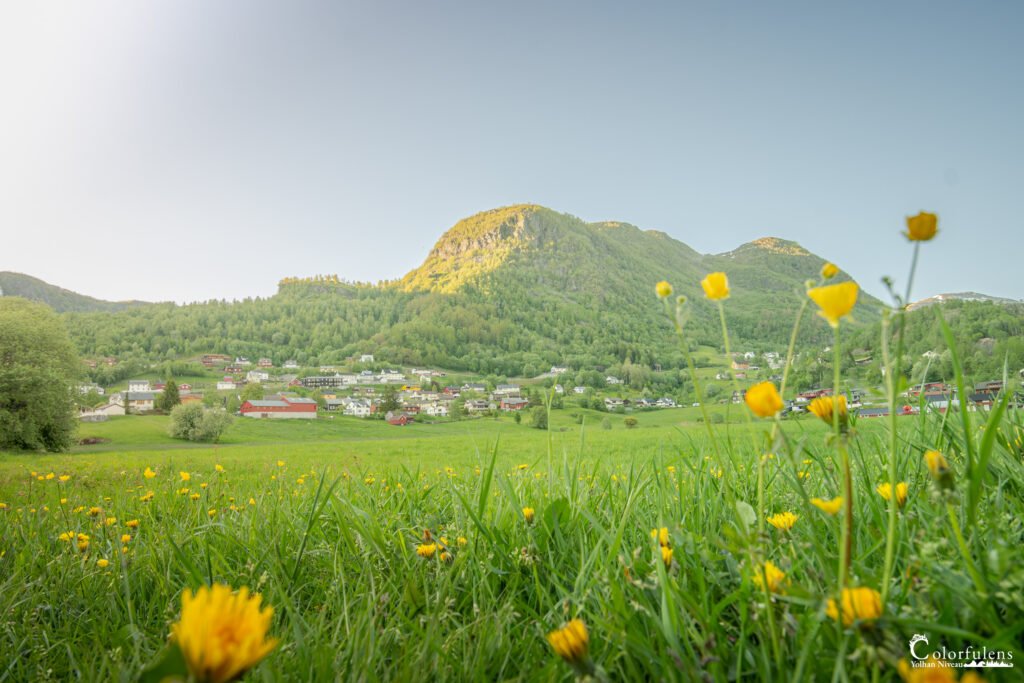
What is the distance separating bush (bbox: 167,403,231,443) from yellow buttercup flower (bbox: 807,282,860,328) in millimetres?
48059

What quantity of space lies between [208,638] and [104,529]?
276 centimetres

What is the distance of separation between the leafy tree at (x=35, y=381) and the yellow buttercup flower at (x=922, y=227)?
1236 inches

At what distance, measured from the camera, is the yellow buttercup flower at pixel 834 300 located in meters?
0.69

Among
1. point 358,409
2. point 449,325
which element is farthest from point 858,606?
point 449,325

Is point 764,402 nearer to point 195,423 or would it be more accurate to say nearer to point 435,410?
point 195,423

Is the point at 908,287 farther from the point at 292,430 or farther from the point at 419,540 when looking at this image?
the point at 292,430

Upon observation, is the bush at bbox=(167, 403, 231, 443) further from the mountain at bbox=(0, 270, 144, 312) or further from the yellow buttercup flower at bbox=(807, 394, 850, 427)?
the mountain at bbox=(0, 270, 144, 312)

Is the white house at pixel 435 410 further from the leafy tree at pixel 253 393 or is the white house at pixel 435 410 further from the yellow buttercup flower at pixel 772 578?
the yellow buttercup flower at pixel 772 578

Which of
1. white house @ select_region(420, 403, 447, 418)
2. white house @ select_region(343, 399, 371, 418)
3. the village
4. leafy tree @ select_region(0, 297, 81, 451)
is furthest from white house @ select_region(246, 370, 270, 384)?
leafy tree @ select_region(0, 297, 81, 451)

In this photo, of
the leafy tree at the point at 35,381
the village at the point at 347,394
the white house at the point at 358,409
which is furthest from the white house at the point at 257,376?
the leafy tree at the point at 35,381

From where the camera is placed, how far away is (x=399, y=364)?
11362 cm

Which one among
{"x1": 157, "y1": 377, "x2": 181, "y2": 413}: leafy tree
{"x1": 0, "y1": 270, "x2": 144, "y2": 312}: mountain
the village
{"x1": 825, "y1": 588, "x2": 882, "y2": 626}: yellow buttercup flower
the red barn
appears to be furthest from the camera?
{"x1": 0, "y1": 270, "x2": 144, "y2": 312}: mountain

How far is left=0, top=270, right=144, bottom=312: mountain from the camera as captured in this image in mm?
129625

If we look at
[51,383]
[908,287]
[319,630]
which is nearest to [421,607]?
[319,630]
